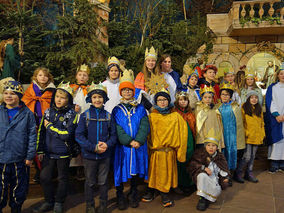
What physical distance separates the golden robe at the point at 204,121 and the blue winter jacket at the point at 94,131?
57.1 inches

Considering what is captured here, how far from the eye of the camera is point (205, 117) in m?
3.78

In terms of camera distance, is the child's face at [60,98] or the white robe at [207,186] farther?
the white robe at [207,186]

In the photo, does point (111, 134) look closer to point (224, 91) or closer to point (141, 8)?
point (224, 91)

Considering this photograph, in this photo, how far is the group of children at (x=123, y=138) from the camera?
9.43ft

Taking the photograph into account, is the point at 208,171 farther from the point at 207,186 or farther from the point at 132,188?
the point at 132,188

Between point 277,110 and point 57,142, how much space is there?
424 cm

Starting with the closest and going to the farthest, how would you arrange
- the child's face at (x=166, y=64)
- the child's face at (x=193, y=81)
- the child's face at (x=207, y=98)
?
1. the child's face at (x=207, y=98)
2. the child's face at (x=166, y=64)
3. the child's face at (x=193, y=81)

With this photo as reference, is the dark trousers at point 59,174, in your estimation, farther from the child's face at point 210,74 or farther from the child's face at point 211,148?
the child's face at point 210,74

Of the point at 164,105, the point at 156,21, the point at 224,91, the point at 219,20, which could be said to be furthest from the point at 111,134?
the point at 156,21

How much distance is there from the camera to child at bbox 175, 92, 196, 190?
12.1ft

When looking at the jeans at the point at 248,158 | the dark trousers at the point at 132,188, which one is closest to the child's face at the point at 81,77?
the dark trousers at the point at 132,188

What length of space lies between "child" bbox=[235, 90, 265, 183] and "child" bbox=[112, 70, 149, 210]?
2081mm

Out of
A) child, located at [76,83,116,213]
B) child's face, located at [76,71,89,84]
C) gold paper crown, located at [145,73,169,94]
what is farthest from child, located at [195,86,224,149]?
child's face, located at [76,71,89,84]

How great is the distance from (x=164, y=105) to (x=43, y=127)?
1695 mm
